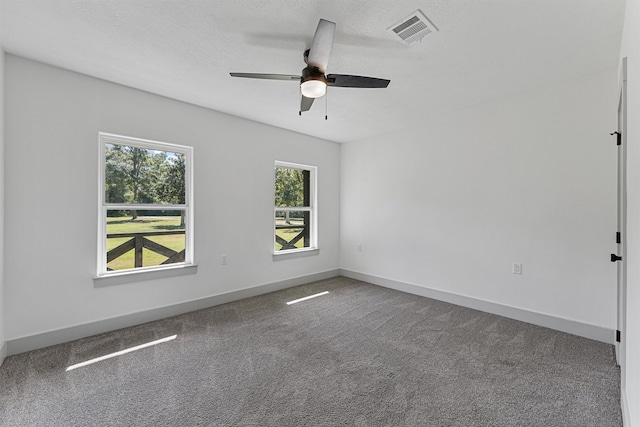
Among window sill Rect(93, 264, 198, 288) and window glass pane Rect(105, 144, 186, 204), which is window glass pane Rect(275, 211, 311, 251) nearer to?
window sill Rect(93, 264, 198, 288)

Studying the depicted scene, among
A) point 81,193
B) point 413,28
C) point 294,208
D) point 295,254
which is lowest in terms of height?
point 295,254

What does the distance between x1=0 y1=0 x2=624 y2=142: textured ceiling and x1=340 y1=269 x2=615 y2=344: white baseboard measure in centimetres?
249

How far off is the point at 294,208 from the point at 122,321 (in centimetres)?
277

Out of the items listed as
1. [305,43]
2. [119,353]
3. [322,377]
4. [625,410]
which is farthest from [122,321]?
[625,410]

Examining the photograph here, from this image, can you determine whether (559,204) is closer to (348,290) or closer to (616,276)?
(616,276)

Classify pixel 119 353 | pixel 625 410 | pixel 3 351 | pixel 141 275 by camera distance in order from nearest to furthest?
1. pixel 625 410
2. pixel 3 351
3. pixel 119 353
4. pixel 141 275

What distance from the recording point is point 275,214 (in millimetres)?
4551

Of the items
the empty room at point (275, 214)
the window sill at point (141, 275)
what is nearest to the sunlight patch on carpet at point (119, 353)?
the empty room at point (275, 214)

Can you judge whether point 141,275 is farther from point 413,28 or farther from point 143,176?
point 413,28

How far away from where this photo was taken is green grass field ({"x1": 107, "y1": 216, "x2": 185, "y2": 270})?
3.04 meters

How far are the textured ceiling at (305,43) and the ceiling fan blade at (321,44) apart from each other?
17cm

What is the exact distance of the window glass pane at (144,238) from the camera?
3.04 meters

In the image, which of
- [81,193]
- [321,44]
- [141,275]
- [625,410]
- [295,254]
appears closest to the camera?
[625,410]

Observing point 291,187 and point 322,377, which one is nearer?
point 322,377
